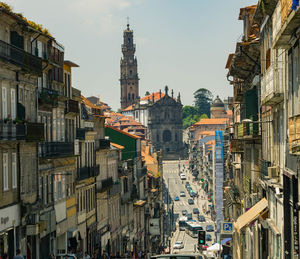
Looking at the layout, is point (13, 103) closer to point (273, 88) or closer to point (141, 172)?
point (273, 88)

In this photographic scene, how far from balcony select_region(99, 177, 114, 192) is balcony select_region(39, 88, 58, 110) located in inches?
562

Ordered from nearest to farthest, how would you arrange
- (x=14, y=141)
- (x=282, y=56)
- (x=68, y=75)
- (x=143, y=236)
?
(x=282, y=56) < (x=14, y=141) < (x=68, y=75) < (x=143, y=236)

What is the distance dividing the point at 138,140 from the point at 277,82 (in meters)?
57.1

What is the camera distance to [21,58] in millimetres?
30016

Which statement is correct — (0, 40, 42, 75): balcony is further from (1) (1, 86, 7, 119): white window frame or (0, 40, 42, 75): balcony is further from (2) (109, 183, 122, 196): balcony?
(2) (109, 183, 122, 196): balcony

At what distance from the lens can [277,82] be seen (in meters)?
22.7

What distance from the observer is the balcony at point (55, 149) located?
35216 mm

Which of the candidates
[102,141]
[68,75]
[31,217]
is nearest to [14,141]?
[31,217]

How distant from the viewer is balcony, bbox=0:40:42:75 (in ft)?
91.7

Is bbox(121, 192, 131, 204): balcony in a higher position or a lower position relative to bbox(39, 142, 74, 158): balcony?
lower

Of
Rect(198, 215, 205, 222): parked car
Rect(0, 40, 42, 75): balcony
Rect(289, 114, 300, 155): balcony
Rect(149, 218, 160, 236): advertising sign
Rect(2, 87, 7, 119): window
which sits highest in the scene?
Rect(0, 40, 42, 75): balcony

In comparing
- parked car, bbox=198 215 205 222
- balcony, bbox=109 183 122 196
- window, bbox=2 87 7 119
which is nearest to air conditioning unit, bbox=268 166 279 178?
window, bbox=2 87 7 119

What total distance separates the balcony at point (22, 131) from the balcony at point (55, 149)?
129 inches

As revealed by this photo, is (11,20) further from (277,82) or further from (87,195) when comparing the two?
(87,195)
